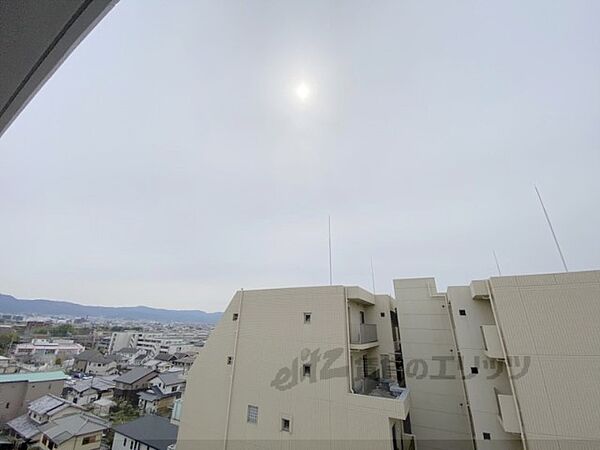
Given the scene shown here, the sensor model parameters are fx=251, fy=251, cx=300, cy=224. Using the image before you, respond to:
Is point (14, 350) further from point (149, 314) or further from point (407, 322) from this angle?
point (149, 314)

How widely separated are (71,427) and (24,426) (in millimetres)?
2169

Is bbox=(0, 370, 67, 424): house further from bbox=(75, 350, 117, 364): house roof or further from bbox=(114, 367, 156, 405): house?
bbox=(75, 350, 117, 364): house roof

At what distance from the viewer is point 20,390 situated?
1036cm

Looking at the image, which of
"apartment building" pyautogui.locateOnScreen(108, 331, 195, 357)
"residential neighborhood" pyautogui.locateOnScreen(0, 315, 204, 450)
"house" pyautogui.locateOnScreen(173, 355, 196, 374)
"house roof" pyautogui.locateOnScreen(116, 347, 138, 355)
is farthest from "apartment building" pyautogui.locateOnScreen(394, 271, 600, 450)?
"house roof" pyautogui.locateOnScreen(116, 347, 138, 355)

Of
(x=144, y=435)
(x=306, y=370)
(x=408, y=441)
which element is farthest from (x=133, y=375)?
(x=408, y=441)

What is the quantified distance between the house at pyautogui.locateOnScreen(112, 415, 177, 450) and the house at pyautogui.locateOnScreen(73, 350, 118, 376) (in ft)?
25.8

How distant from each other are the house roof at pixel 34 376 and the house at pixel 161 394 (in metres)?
4.50

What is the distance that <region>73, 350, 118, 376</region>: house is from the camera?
1603 centimetres

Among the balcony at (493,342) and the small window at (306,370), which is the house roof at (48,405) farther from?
the balcony at (493,342)

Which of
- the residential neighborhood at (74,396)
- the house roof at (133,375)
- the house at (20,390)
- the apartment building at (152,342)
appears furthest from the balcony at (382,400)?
the apartment building at (152,342)

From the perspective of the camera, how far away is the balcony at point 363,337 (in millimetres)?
7164

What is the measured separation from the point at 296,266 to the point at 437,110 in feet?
28.6

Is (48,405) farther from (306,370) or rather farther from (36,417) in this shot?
(306,370)

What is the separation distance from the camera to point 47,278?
902cm
